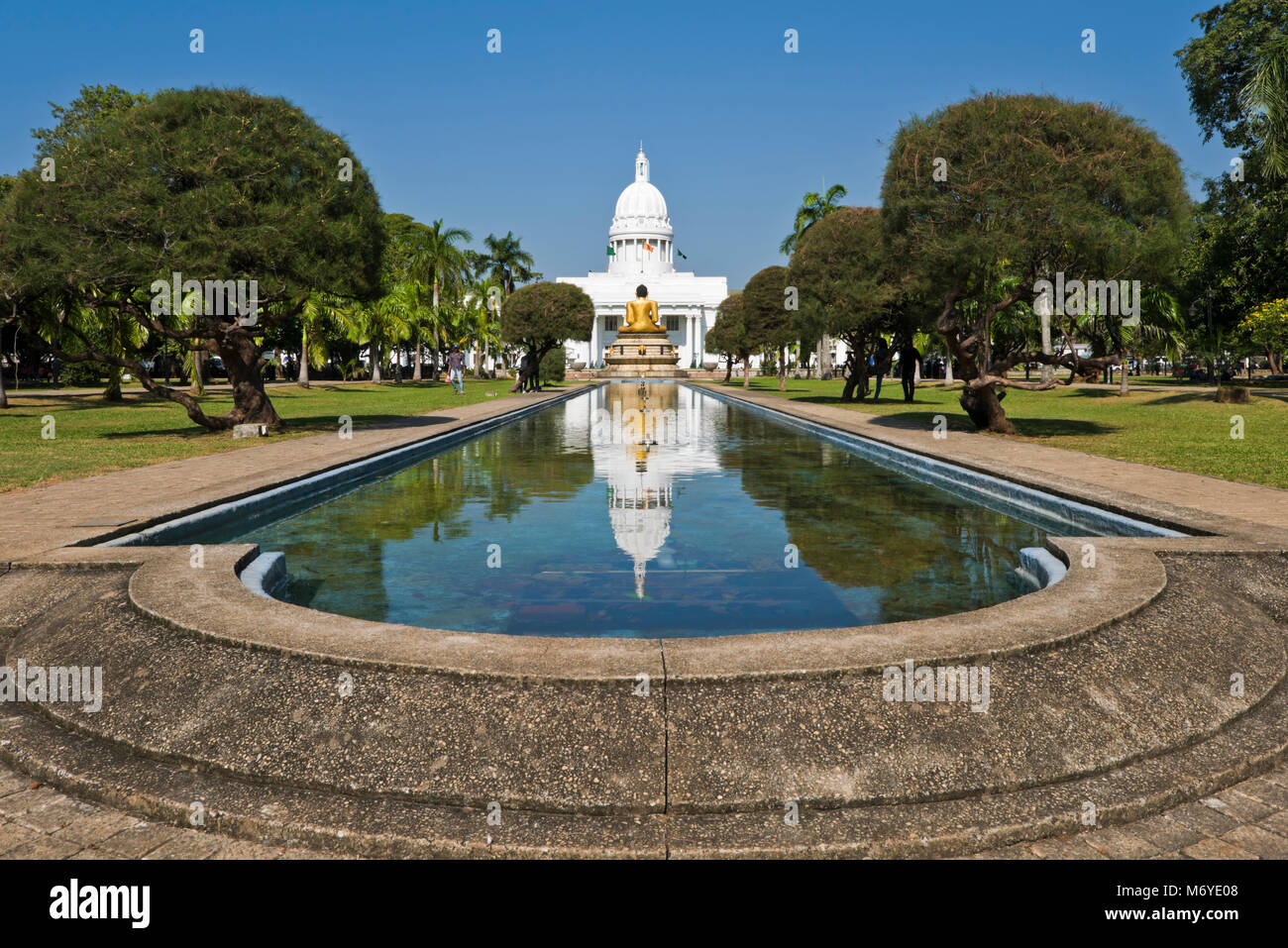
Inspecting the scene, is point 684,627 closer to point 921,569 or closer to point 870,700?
point 870,700

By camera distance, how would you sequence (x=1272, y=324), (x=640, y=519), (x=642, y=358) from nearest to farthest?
(x=640, y=519) < (x=1272, y=324) < (x=642, y=358)

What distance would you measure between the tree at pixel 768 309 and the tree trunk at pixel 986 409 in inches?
1010

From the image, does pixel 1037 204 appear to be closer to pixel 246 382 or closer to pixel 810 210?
pixel 246 382

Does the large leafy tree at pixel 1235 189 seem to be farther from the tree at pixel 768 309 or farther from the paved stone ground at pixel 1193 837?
the paved stone ground at pixel 1193 837

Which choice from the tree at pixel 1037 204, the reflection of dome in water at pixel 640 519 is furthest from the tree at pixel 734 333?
the reflection of dome in water at pixel 640 519

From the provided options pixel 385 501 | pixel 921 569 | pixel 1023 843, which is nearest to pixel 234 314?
pixel 385 501

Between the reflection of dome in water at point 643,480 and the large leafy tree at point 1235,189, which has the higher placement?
the large leafy tree at point 1235,189

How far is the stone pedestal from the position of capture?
248 feet

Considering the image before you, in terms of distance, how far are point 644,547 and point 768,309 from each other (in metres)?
40.0

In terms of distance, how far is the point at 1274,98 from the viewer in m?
20.1

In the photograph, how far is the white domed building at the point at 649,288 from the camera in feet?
342

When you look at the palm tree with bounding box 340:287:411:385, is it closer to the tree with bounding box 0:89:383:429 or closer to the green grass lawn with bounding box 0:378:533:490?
the green grass lawn with bounding box 0:378:533:490

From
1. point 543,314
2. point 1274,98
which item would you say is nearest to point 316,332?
point 543,314

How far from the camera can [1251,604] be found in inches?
233
